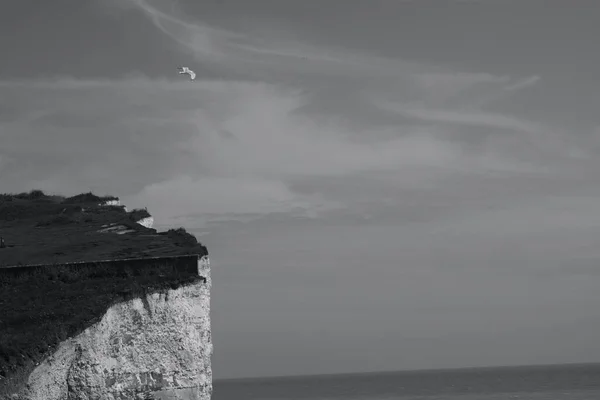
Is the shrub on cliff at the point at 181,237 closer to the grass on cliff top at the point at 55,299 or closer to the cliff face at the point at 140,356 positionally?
the grass on cliff top at the point at 55,299

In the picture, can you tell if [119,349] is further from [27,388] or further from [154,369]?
[27,388]

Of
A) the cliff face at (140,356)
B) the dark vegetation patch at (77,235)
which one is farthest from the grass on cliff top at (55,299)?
the dark vegetation patch at (77,235)

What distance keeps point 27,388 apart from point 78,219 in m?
15.1

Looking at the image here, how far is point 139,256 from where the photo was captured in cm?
2581

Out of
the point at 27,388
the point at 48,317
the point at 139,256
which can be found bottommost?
the point at 27,388

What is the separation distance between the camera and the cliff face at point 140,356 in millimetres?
20719

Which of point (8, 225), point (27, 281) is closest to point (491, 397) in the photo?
point (8, 225)

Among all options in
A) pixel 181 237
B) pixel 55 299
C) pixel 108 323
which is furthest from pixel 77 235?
pixel 108 323

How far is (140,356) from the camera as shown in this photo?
22062mm

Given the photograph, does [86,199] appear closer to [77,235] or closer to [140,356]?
[77,235]

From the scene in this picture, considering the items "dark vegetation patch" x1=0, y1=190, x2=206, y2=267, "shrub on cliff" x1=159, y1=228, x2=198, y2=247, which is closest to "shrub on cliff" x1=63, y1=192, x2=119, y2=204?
"dark vegetation patch" x1=0, y1=190, x2=206, y2=267

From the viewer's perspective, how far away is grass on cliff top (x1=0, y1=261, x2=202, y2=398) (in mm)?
20188

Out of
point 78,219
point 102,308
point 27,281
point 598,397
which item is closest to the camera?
point 102,308

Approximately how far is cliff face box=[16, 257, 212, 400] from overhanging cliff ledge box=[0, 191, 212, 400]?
0.02 meters
